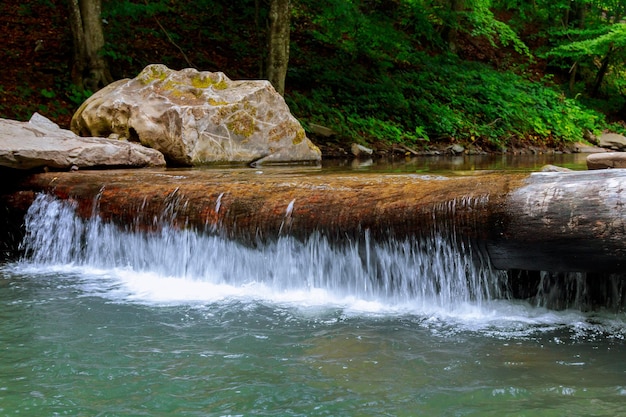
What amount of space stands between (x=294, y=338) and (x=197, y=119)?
602cm

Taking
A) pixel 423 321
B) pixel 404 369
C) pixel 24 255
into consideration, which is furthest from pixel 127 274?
pixel 404 369

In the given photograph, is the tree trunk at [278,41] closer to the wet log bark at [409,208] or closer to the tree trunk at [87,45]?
the tree trunk at [87,45]

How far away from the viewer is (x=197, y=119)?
9.40 m

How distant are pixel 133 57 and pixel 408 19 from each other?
721 centimetres

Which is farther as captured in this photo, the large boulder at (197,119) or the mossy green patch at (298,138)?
the mossy green patch at (298,138)

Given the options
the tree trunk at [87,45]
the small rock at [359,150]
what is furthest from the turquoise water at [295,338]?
the small rock at [359,150]

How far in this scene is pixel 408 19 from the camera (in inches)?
670

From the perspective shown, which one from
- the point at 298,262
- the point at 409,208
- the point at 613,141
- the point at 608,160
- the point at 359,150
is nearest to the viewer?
the point at 409,208

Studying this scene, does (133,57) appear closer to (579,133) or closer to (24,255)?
(24,255)

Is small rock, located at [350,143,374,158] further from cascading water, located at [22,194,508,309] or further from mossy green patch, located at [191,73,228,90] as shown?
cascading water, located at [22,194,508,309]

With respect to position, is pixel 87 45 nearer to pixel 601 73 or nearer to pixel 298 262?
pixel 298 262

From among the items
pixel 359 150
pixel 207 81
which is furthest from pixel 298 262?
pixel 359 150

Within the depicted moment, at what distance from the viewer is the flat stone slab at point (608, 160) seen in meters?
5.92

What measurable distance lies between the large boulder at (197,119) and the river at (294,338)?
3.31 metres
